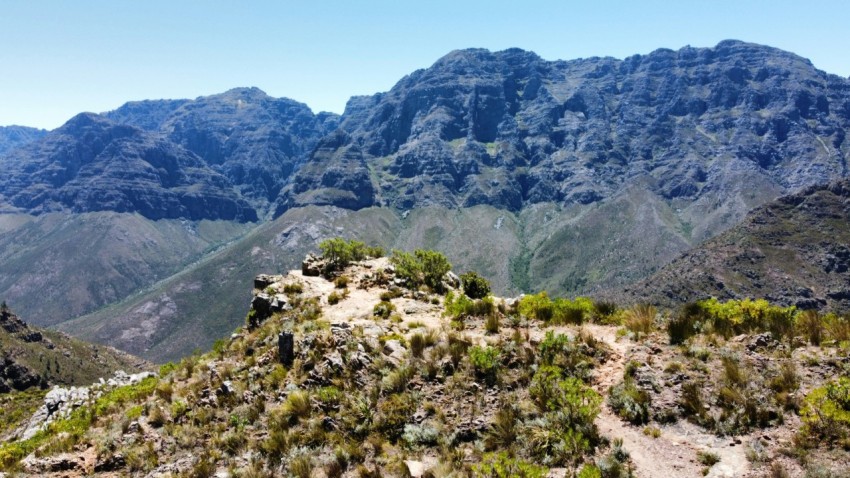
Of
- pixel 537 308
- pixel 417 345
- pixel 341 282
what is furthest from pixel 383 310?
pixel 537 308

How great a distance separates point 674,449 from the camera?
12750 millimetres

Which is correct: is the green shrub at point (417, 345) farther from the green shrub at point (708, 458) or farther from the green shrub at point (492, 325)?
the green shrub at point (708, 458)

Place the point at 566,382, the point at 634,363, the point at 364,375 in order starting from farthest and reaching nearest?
the point at 364,375, the point at 634,363, the point at 566,382

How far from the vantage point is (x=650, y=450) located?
12.8 m

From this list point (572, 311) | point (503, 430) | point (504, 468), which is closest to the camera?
point (504, 468)

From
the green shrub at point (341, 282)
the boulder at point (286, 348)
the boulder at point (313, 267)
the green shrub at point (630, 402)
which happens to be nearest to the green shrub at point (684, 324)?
the green shrub at point (630, 402)

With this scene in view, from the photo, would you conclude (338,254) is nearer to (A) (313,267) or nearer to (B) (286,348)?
(A) (313,267)

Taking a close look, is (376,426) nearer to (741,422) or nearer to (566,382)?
(566,382)

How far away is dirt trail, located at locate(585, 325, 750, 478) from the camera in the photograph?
38.9ft

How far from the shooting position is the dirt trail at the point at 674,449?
1185 centimetres

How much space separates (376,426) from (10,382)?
488 ft

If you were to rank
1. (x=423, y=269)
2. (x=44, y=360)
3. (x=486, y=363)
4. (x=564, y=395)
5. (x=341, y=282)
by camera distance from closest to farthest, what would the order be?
(x=564, y=395)
(x=486, y=363)
(x=341, y=282)
(x=423, y=269)
(x=44, y=360)

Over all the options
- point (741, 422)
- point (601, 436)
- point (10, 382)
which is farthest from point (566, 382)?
point (10, 382)

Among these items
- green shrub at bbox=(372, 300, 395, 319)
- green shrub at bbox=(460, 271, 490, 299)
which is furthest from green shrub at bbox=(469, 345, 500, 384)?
green shrub at bbox=(460, 271, 490, 299)
